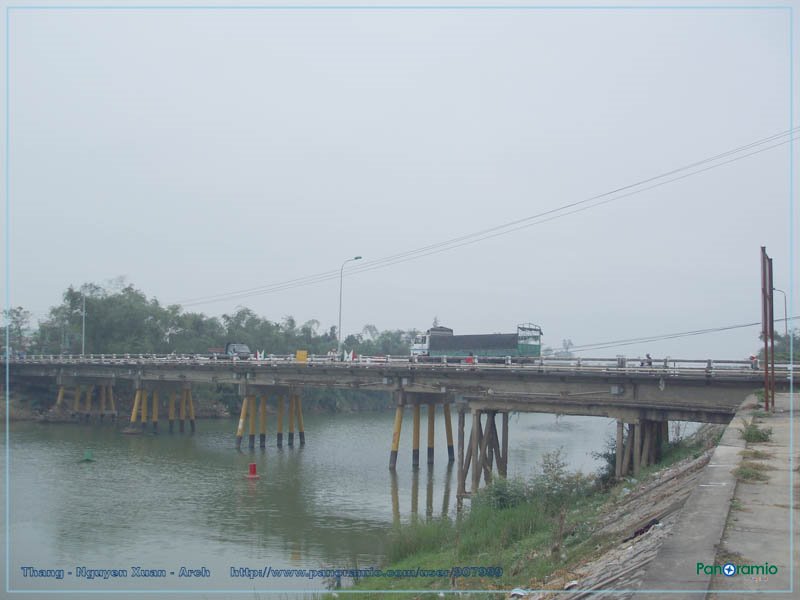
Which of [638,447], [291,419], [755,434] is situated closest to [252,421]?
[291,419]

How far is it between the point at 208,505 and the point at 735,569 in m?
21.1

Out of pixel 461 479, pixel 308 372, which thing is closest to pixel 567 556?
pixel 461 479

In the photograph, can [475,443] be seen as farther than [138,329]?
No

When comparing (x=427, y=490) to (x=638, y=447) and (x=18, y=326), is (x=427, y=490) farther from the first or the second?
(x=18, y=326)

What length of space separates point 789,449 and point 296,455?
2949cm

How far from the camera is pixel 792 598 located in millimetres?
5648

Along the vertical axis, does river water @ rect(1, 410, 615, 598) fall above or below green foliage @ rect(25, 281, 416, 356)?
below

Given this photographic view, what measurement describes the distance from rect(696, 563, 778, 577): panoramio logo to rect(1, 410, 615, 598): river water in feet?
35.2

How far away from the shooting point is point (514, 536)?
44.0 feet

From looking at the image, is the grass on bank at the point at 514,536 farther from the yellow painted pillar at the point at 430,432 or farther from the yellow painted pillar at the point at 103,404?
the yellow painted pillar at the point at 103,404

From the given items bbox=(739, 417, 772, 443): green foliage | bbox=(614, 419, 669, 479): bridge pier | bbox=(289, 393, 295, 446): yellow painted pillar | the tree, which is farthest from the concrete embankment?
the tree

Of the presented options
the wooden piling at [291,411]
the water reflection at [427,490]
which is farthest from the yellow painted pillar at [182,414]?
the water reflection at [427,490]

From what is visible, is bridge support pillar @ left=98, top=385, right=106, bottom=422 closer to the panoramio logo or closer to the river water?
the river water

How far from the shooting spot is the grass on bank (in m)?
9.62
